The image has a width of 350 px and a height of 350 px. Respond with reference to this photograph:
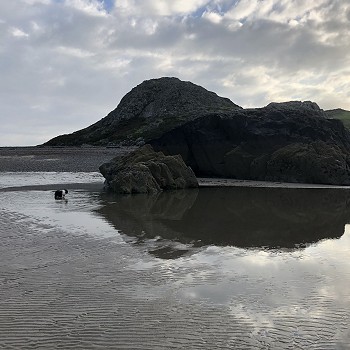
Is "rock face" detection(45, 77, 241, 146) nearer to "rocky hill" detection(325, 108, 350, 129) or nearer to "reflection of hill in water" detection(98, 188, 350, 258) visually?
"rocky hill" detection(325, 108, 350, 129)

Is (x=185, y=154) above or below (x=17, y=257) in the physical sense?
above

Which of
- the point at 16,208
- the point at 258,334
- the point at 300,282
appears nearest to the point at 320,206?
the point at 300,282

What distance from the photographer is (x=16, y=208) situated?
17.6 m

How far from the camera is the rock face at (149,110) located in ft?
383

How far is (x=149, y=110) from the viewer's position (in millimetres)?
132875

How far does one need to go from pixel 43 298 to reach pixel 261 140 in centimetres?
3053

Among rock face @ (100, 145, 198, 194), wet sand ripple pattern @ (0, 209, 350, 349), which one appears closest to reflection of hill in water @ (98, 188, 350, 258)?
rock face @ (100, 145, 198, 194)

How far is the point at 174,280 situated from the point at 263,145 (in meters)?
28.6

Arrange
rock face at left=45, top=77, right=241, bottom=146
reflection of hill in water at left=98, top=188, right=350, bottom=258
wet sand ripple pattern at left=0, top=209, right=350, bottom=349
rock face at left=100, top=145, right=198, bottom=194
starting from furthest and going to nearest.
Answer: rock face at left=45, top=77, right=241, bottom=146 < rock face at left=100, top=145, right=198, bottom=194 < reflection of hill in water at left=98, top=188, right=350, bottom=258 < wet sand ripple pattern at left=0, top=209, right=350, bottom=349

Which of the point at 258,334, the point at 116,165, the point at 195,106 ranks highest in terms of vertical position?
the point at 195,106

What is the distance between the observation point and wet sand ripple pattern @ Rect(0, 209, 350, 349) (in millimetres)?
5738

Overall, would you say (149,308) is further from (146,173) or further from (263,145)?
(263,145)

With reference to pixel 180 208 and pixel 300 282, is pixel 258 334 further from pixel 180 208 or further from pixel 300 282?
pixel 180 208

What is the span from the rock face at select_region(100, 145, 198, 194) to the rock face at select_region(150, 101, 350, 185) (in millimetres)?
8225
